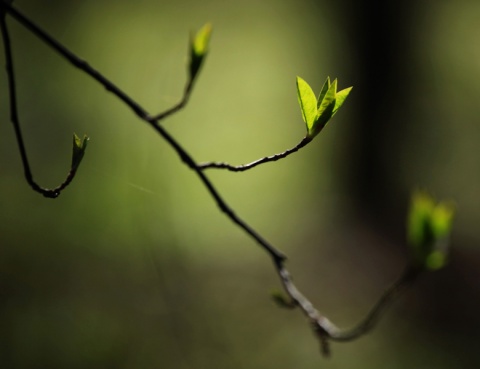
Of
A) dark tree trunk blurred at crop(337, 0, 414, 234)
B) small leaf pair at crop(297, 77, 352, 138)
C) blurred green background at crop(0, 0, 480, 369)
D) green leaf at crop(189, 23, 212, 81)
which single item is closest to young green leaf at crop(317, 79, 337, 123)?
small leaf pair at crop(297, 77, 352, 138)

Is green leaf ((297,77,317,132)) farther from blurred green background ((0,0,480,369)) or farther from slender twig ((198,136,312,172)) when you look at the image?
blurred green background ((0,0,480,369))

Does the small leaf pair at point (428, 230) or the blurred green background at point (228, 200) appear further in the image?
the blurred green background at point (228, 200)

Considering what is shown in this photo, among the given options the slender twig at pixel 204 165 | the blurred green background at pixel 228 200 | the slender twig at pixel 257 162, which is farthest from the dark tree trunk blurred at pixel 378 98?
the slender twig at pixel 257 162

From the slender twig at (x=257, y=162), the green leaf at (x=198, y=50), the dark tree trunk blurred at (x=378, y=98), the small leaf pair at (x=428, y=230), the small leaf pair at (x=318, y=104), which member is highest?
the green leaf at (x=198, y=50)

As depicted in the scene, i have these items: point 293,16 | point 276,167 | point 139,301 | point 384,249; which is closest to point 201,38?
point 139,301

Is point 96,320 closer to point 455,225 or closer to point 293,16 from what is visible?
point 455,225

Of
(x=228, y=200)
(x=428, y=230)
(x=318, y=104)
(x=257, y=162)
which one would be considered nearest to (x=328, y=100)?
(x=318, y=104)

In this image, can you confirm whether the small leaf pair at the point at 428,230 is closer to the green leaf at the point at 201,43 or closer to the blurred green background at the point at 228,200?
the green leaf at the point at 201,43

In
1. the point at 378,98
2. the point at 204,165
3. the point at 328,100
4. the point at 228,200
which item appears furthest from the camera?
the point at 228,200

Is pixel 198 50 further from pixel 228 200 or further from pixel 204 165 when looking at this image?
pixel 228 200
